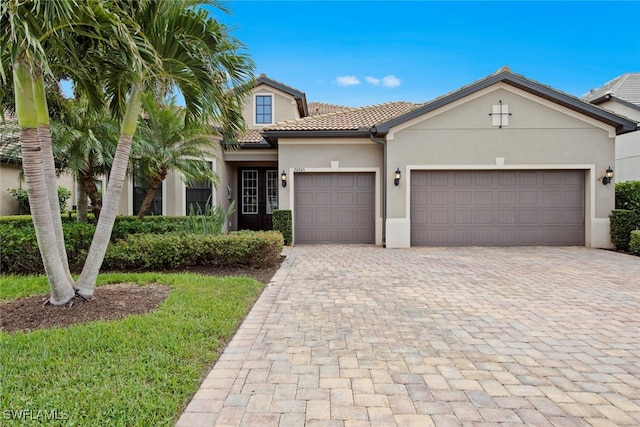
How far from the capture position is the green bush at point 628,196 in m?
10.6

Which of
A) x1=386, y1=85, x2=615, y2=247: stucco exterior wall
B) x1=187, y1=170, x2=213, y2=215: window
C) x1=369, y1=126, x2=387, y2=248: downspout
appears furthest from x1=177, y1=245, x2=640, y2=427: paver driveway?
x1=187, y1=170, x2=213, y2=215: window

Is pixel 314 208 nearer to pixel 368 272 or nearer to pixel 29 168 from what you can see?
pixel 368 272

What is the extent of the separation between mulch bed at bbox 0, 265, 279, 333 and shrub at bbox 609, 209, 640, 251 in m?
12.4

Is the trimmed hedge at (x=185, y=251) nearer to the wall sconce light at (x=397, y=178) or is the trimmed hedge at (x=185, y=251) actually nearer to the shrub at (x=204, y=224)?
the shrub at (x=204, y=224)

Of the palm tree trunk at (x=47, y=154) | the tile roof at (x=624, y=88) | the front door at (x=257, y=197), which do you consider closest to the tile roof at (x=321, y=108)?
the front door at (x=257, y=197)

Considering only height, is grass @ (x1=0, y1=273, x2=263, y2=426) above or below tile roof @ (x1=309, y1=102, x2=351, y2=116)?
below

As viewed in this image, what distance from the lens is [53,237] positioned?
4336 mm

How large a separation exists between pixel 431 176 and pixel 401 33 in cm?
545

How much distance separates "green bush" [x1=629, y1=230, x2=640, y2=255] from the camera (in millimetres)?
9591

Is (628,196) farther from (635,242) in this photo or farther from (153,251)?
(153,251)

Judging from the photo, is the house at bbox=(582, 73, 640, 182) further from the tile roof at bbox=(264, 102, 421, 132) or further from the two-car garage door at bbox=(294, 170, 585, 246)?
the tile roof at bbox=(264, 102, 421, 132)

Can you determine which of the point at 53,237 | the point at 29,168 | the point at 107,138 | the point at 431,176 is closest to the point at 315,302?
the point at 53,237

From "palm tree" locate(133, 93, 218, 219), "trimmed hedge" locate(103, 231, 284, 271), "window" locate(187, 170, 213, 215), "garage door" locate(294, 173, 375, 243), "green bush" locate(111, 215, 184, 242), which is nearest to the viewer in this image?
"trimmed hedge" locate(103, 231, 284, 271)

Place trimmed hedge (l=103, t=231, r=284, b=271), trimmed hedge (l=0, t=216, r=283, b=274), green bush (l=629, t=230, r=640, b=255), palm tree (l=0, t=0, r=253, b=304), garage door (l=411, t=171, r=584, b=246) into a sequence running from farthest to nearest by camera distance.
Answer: garage door (l=411, t=171, r=584, b=246) → green bush (l=629, t=230, r=640, b=255) → trimmed hedge (l=103, t=231, r=284, b=271) → trimmed hedge (l=0, t=216, r=283, b=274) → palm tree (l=0, t=0, r=253, b=304)
